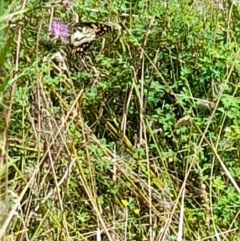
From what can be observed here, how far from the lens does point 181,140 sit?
1.99 meters

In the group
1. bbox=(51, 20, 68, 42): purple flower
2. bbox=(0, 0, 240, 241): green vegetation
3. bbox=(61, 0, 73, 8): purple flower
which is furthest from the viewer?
bbox=(61, 0, 73, 8): purple flower

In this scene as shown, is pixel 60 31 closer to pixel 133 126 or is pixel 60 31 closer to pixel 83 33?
pixel 83 33

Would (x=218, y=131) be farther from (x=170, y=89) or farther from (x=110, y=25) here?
(x=110, y=25)

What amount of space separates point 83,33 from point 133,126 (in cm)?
31

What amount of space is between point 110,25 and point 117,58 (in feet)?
0.30

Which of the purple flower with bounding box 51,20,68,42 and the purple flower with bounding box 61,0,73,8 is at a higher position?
the purple flower with bounding box 61,0,73,8

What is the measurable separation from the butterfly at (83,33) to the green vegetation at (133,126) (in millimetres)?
68

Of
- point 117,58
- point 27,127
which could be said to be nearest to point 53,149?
point 27,127

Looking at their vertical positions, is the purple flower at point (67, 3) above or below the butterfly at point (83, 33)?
above

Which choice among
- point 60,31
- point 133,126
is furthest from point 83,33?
point 133,126

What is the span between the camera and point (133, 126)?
6.81 feet

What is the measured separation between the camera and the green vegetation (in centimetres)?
174

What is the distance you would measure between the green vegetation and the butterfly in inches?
2.7

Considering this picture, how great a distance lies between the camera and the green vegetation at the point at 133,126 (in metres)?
1.74
